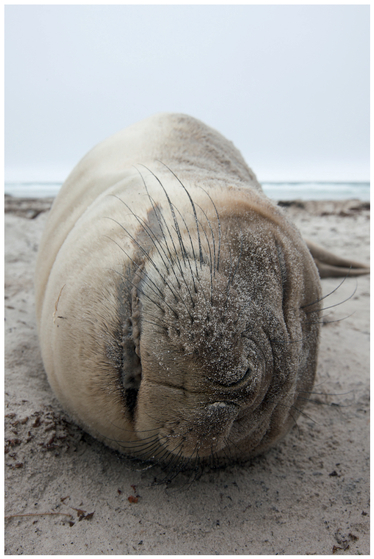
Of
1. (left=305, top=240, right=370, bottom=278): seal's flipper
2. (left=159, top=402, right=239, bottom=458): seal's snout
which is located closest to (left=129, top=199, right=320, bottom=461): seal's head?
(left=159, top=402, right=239, bottom=458): seal's snout

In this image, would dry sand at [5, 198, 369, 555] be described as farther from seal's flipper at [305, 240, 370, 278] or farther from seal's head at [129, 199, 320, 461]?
seal's flipper at [305, 240, 370, 278]

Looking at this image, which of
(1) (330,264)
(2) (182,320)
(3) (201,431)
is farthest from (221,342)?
(1) (330,264)

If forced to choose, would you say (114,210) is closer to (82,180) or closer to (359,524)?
(82,180)

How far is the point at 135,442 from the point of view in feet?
5.18

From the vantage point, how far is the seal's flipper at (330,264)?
4324mm

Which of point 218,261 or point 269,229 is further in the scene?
point 269,229

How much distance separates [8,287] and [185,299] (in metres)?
2.59

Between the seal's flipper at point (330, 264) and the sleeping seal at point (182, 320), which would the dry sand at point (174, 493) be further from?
the seal's flipper at point (330, 264)

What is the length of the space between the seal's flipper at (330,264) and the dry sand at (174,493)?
6.98ft

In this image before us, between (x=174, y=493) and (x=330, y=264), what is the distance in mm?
3254

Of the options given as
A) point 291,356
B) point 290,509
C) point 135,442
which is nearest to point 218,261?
point 291,356

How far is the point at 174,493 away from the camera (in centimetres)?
170

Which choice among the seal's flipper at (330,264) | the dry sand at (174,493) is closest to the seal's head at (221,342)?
the dry sand at (174,493)

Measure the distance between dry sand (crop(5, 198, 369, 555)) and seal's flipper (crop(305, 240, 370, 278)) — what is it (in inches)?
83.8
